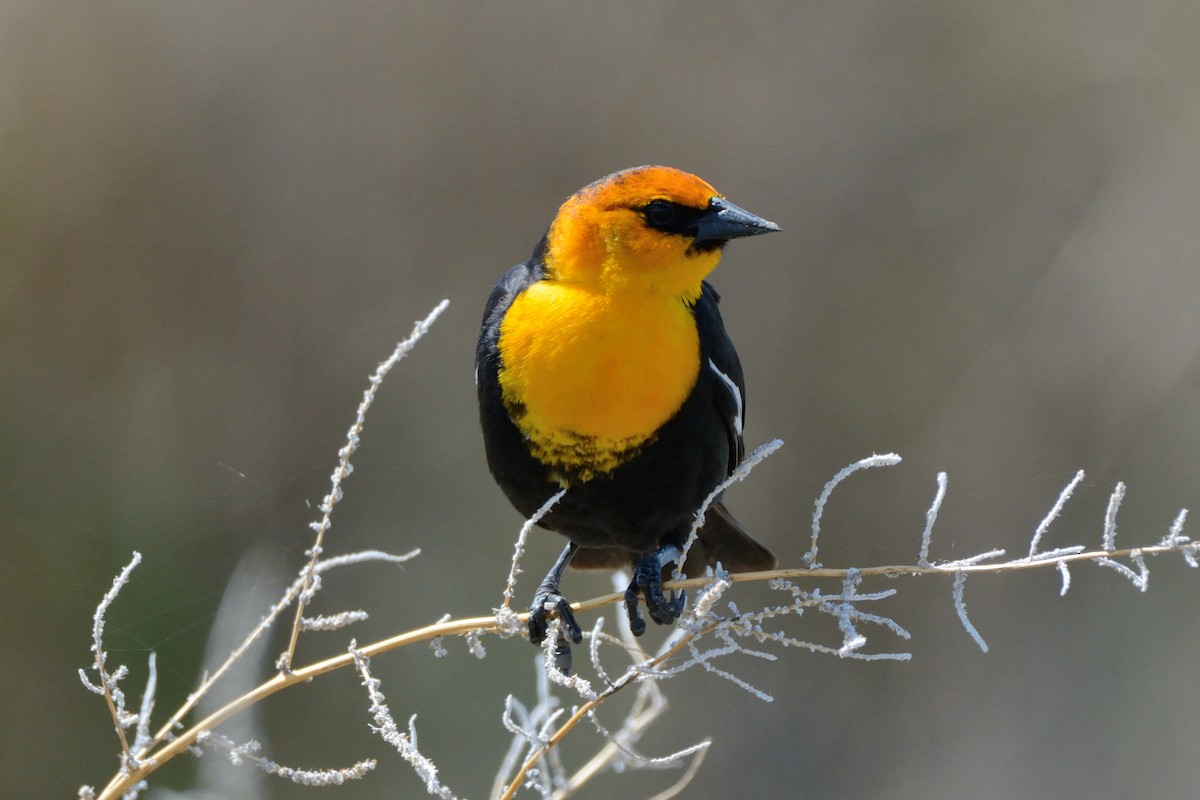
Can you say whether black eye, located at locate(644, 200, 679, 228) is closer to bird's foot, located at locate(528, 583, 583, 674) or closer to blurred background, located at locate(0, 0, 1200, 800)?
bird's foot, located at locate(528, 583, 583, 674)

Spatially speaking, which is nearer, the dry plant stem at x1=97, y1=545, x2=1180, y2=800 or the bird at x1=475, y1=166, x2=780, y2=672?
the dry plant stem at x1=97, y1=545, x2=1180, y2=800

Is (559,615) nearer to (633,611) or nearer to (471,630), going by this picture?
(633,611)

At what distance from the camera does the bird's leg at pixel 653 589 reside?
111 inches

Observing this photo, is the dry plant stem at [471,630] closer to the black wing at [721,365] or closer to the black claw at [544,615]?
the black claw at [544,615]

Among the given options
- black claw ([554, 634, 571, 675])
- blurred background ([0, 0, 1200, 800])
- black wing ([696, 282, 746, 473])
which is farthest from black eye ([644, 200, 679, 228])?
blurred background ([0, 0, 1200, 800])

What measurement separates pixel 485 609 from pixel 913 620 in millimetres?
2151

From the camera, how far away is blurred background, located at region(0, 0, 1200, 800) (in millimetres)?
5320

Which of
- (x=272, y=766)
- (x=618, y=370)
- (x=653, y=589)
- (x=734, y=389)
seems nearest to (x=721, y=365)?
(x=734, y=389)

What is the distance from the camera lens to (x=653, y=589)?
2861 mm

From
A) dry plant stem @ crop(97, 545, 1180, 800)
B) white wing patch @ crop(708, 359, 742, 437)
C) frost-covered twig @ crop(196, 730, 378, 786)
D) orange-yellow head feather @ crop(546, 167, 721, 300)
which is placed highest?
orange-yellow head feather @ crop(546, 167, 721, 300)

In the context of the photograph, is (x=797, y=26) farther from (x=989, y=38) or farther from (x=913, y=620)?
(x=913, y=620)

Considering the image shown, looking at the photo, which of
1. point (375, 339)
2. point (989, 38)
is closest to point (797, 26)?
point (989, 38)

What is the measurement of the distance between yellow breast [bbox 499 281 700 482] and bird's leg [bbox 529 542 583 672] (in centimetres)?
35

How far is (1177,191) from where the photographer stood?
18.1 ft
